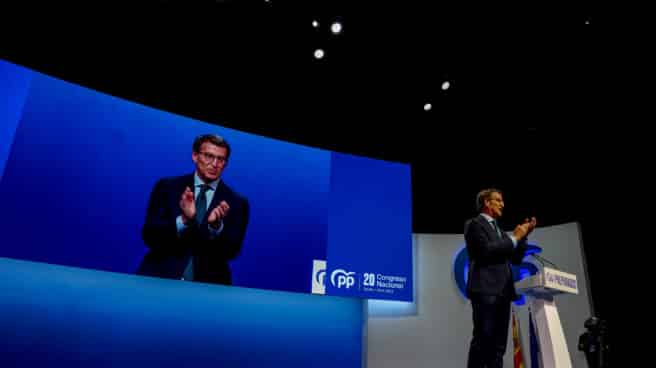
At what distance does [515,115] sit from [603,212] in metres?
1.68

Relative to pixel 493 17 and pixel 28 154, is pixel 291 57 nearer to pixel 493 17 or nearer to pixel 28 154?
pixel 493 17

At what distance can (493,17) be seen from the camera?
16.0ft

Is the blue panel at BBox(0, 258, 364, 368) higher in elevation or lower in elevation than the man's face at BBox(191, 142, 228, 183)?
lower

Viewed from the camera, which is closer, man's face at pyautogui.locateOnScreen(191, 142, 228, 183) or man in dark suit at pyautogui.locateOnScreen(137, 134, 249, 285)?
man in dark suit at pyautogui.locateOnScreen(137, 134, 249, 285)

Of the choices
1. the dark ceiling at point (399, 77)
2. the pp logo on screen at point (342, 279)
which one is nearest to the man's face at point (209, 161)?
the dark ceiling at point (399, 77)

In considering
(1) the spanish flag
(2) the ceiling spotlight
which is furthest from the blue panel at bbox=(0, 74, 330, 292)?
(1) the spanish flag

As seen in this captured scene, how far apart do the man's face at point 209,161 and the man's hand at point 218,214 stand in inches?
12.0

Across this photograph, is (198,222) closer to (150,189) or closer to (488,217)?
(150,189)

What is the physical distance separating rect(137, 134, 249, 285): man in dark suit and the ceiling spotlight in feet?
5.95

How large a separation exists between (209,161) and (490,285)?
10.2 feet

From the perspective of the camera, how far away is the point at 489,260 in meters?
2.92

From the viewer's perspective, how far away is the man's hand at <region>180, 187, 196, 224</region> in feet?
14.6

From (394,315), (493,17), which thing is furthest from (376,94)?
(394,315)

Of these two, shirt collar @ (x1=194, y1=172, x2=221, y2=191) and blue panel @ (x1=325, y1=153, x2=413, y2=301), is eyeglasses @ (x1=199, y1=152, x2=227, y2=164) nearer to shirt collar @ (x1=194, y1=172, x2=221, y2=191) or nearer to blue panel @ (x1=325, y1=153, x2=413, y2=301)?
shirt collar @ (x1=194, y1=172, x2=221, y2=191)
